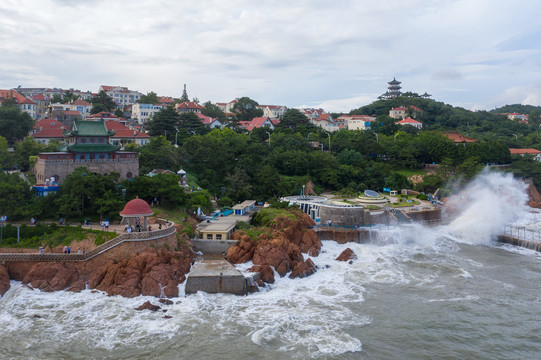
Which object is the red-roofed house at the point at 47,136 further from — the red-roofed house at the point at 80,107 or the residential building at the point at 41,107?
the residential building at the point at 41,107

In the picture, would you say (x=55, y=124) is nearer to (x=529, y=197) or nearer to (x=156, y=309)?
(x=156, y=309)

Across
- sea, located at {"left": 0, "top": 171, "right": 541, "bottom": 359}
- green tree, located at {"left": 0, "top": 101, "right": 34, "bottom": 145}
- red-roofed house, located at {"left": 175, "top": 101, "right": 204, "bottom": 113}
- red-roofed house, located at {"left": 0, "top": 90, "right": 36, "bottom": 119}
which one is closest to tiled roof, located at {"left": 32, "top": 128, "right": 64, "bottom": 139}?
green tree, located at {"left": 0, "top": 101, "right": 34, "bottom": 145}

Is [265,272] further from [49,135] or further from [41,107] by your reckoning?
[41,107]

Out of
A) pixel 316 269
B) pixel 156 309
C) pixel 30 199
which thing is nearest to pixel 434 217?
pixel 316 269

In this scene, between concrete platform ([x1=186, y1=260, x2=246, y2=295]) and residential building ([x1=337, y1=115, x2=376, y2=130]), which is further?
residential building ([x1=337, y1=115, x2=376, y2=130])

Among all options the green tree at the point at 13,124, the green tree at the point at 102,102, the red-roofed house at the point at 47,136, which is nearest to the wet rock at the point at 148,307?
the red-roofed house at the point at 47,136

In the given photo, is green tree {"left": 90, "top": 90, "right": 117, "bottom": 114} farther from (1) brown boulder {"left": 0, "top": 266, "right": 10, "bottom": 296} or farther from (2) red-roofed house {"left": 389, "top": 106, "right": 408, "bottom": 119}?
(2) red-roofed house {"left": 389, "top": 106, "right": 408, "bottom": 119}
